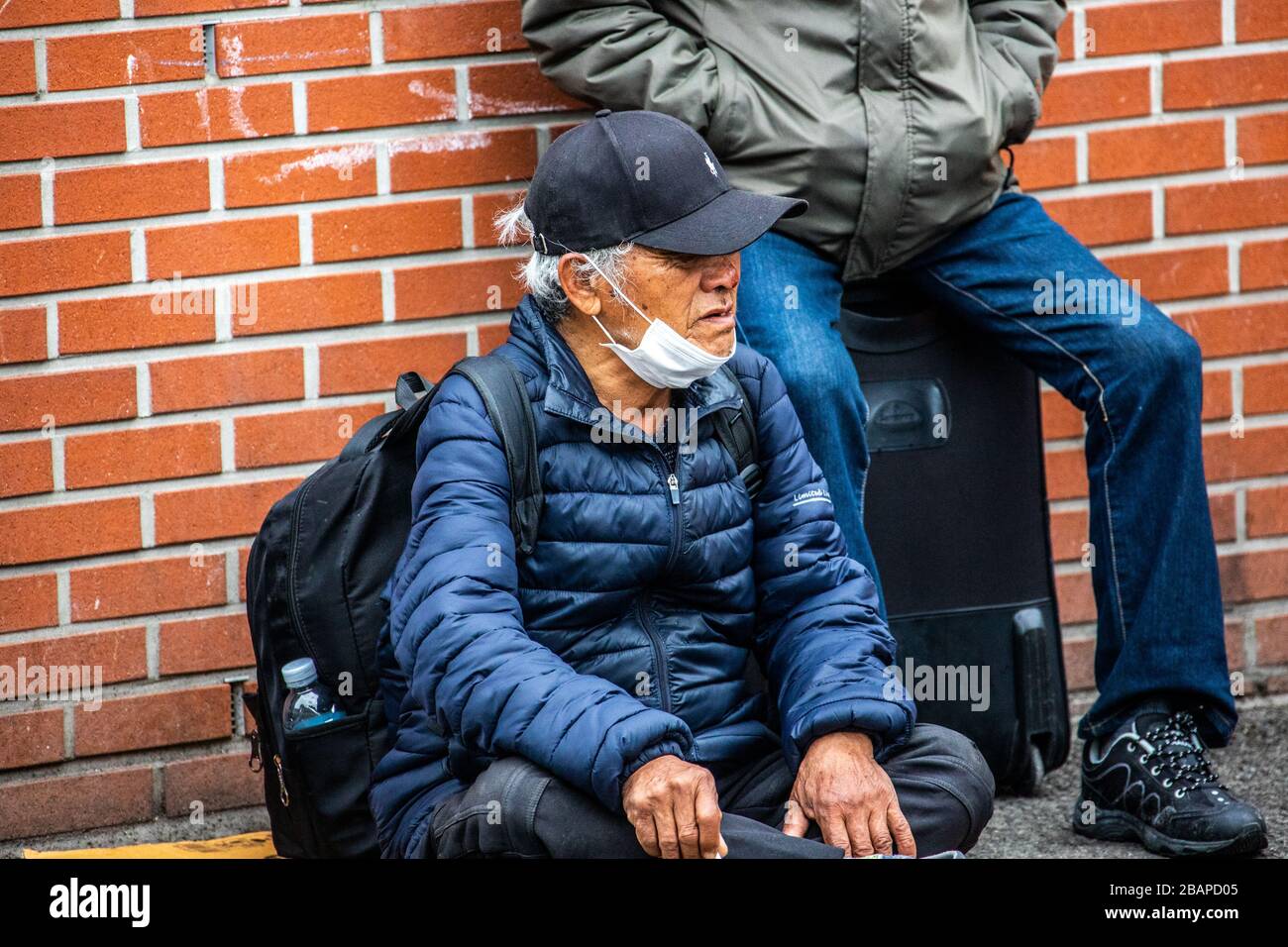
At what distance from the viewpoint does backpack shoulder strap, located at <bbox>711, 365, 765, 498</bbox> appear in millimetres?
2602

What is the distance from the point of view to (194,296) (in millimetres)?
3250

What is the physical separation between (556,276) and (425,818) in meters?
0.86

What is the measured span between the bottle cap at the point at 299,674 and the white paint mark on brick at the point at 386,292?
90 cm

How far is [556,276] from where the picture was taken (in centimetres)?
257

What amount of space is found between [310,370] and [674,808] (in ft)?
4.92

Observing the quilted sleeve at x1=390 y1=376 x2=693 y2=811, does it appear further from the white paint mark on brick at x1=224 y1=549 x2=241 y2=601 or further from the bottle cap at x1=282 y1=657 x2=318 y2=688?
the white paint mark on brick at x1=224 y1=549 x2=241 y2=601

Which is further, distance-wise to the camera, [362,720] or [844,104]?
[844,104]

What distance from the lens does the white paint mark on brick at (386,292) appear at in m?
3.33

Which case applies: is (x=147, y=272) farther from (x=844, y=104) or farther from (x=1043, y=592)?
(x=1043, y=592)

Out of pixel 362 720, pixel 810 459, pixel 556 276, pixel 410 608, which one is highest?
pixel 556 276

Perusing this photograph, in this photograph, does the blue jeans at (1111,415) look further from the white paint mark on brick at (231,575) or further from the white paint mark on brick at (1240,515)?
the white paint mark on brick at (231,575)

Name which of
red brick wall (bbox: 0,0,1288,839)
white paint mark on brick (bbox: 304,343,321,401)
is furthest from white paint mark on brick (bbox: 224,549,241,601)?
white paint mark on brick (bbox: 304,343,321,401)

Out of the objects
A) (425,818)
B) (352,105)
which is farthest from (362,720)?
(352,105)
